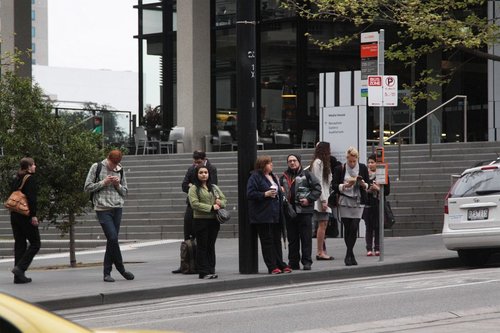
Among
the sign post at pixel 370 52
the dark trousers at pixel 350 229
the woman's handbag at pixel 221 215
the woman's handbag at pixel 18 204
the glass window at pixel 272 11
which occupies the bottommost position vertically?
the dark trousers at pixel 350 229

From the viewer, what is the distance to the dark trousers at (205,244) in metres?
15.0

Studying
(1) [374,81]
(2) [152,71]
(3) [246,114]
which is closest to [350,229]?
(1) [374,81]

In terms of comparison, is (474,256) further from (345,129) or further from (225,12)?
(225,12)

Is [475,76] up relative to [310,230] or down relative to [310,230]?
up

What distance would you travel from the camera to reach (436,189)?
966 inches

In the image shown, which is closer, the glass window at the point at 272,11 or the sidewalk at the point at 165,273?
the sidewalk at the point at 165,273

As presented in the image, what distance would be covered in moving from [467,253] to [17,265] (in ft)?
23.3

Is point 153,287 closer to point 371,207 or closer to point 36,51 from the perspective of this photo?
point 371,207

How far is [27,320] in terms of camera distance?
12.9 ft

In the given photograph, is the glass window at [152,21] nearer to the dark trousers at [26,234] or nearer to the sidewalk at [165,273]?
the sidewalk at [165,273]

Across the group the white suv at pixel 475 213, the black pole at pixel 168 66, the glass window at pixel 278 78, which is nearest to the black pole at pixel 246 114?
the white suv at pixel 475 213

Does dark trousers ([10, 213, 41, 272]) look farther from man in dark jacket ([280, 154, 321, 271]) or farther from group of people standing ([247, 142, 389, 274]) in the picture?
man in dark jacket ([280, 154, 321, 271])

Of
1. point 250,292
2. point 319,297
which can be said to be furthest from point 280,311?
point 250,292

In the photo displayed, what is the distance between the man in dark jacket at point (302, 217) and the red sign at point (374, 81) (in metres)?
1.88
